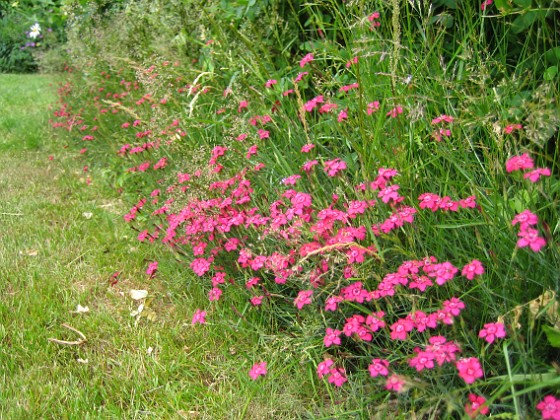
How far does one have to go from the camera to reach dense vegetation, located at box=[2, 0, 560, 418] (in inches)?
68.6

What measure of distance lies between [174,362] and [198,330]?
0.23 m

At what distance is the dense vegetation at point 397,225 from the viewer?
174 centimetres

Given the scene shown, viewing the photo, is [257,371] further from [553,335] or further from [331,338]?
Result: [553,335]

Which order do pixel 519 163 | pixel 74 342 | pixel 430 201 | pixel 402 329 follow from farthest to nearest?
pixel 74 342
pixel 430 201
pixel 402 329
pixel 519 163

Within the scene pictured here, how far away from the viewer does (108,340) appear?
2641 millimetres

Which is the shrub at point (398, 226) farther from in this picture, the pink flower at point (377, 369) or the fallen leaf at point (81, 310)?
the fallen leaf at point (81, 310)

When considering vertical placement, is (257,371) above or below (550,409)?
below

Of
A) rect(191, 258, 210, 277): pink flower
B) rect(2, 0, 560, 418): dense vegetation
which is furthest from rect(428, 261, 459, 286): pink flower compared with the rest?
rect(191, 258, 210, 277): pink flower

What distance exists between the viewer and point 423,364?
1.67 meters

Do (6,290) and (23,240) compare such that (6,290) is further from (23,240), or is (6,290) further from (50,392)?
(50,392)

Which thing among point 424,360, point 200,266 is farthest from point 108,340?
point 424,360

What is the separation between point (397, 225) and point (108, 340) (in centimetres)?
150

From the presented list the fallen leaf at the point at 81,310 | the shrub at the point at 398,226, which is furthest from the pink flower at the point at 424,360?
the fallen leaf at the point at 81,310

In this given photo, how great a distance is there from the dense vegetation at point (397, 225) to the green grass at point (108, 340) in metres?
0.08
